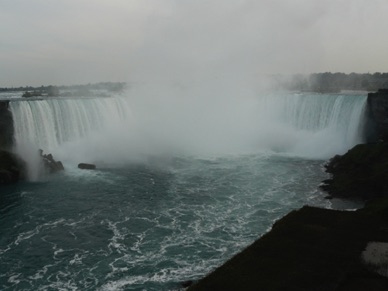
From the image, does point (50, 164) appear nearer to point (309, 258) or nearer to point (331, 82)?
point (309, 258)

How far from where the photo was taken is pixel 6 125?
3759cm

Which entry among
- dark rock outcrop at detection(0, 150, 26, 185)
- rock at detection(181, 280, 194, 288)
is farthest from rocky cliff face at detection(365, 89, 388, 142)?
dark rock outcrop at detection(0, 150, 26, 185)

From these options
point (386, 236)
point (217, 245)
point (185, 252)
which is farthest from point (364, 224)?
point (185, 252)

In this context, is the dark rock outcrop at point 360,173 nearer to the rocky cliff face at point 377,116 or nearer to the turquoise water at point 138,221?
the turquoise water at point 138,221

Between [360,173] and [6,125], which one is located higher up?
[6,125]

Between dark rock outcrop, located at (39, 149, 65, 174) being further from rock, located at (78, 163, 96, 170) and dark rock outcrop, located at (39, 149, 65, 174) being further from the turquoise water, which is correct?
rock, located at (78, 163, 96, 170)

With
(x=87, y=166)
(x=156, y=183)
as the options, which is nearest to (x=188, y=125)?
(x=87, y=166)

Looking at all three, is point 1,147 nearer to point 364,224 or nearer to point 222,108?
point 364,224

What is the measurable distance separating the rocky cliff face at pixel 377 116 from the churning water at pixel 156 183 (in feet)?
4.00

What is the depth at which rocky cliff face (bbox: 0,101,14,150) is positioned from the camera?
36.9 metres

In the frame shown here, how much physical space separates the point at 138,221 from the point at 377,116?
29.7 metres

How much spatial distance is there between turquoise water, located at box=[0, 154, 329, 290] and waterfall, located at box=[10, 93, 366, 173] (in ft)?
23.0

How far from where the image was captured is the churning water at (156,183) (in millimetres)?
19359

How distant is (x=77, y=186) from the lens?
3162 cm
